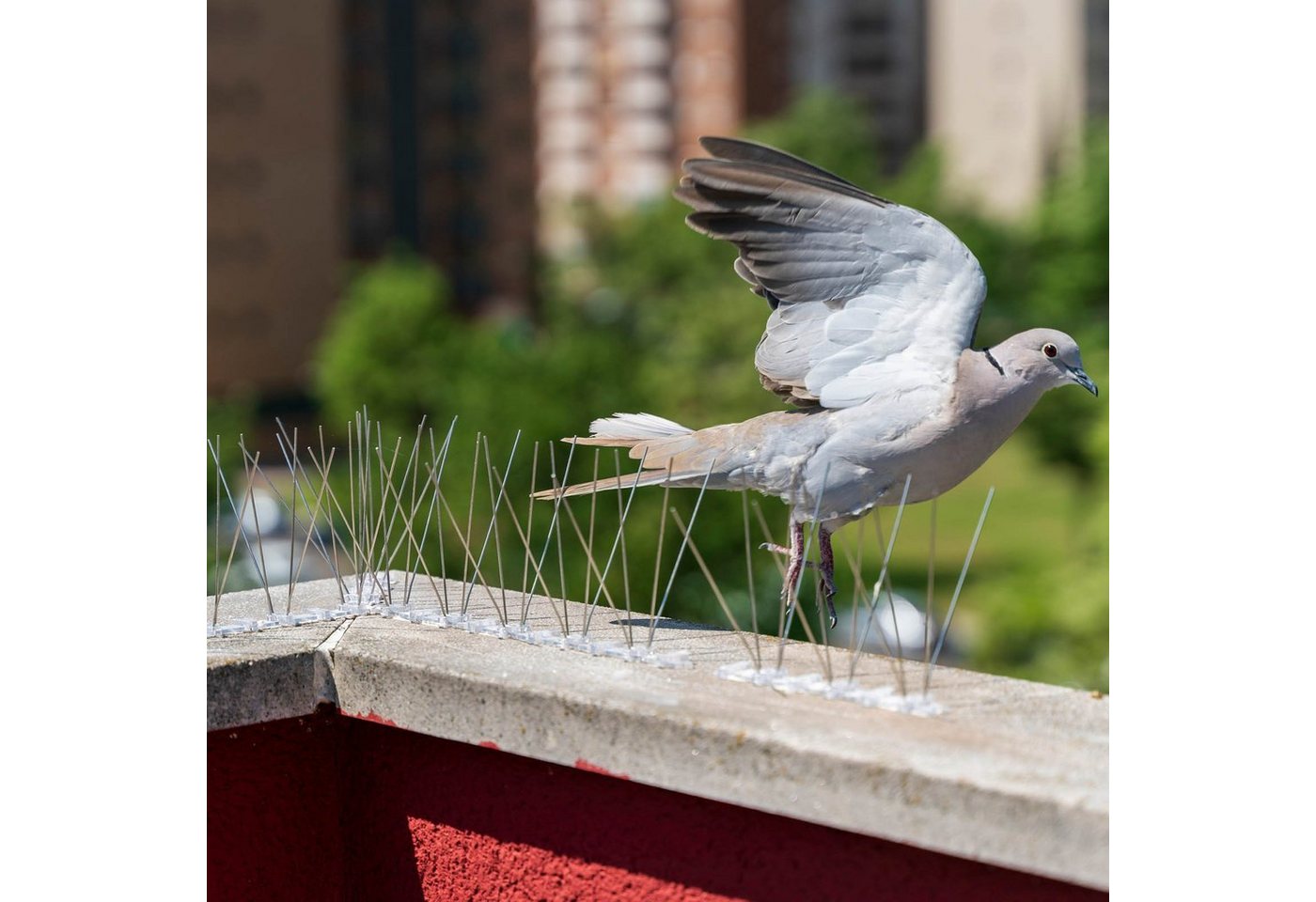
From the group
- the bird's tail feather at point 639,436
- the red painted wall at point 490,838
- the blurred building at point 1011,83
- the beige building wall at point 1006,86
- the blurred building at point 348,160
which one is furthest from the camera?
the beige building wall at point 1006,86

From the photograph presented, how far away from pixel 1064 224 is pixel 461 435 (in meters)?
14.6

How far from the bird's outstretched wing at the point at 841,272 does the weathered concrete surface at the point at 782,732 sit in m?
0.73

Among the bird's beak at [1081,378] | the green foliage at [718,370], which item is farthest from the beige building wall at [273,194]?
the bird's beak at [1081,378]

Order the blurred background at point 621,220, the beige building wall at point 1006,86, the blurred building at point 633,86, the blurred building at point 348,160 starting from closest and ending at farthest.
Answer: the blurred background at point 621,220 → the blurred building at point 348,160 → the blurred building at point 633,86 → the beige building wall at point 1006,86

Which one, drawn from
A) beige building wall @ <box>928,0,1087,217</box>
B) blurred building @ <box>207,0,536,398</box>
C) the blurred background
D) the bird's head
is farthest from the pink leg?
beige building wall @ <box>928,0,1087,217</box>

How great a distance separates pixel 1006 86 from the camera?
52844 mm

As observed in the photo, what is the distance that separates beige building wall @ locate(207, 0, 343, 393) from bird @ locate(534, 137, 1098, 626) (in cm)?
3278

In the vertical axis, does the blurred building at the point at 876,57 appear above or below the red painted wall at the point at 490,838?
above

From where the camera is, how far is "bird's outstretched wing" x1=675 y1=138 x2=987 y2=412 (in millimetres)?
3861

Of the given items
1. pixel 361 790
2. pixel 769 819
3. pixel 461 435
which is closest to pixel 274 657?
pixel 361 790

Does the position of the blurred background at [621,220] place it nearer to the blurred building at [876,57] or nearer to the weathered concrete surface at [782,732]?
the blurred building at [876,57]

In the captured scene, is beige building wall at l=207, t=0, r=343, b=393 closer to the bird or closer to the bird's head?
the bird

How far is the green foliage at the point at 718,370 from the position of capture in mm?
16922

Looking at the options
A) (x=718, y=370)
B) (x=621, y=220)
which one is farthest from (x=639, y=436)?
(x=621, y=220)
